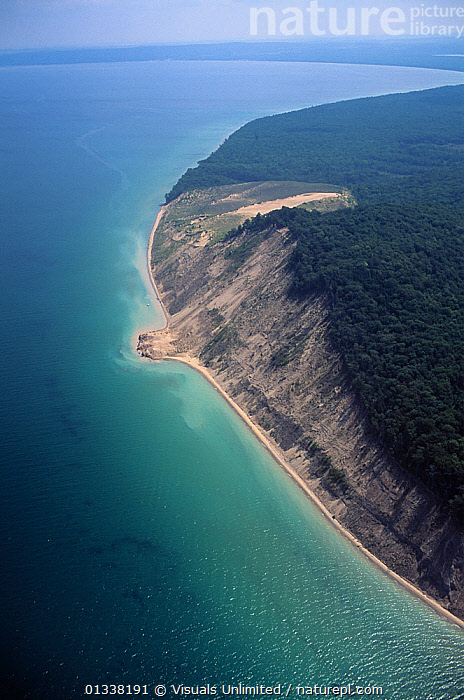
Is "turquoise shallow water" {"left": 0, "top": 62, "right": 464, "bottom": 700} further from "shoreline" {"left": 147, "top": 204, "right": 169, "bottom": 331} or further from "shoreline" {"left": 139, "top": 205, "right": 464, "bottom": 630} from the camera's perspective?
"shoreline" {"left": 147, "top": 204, "right": 169, "bottom": 331}

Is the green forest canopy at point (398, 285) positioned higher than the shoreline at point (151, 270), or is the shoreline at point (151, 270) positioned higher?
the green forest canopy at point (398, 285)

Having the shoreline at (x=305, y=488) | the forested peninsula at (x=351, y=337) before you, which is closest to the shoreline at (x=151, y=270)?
the shoreline at (x=305, y=488)

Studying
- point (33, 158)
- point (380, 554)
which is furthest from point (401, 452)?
point (33, 158)

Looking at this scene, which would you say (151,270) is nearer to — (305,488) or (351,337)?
(351,337)

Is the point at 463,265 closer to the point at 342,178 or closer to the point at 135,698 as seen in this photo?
the point at 135,698

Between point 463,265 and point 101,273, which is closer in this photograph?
point 463,265

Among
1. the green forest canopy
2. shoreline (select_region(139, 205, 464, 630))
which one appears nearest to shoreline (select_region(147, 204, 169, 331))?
shoreline (select_region(139, 205, 464, 630))

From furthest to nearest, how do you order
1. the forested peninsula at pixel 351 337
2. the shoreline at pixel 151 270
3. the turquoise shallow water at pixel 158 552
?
the shoreline at pixel 151 270 → the forested peninsula at pixel 351 337 → the turquoise shallow water at pixel 158 552

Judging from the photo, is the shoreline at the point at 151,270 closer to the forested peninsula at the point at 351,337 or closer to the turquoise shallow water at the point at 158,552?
the forested peninsula at the point at 351,337

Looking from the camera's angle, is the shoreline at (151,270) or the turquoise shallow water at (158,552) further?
the shoreline at (151,270)
